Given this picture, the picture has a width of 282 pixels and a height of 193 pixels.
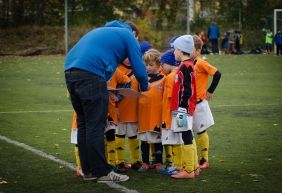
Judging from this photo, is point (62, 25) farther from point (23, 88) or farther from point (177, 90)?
point (177, 90)

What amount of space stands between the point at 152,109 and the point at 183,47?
0.93 metres

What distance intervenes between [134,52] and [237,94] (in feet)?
42.0

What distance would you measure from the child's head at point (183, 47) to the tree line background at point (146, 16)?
43231mm

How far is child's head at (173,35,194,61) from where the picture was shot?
30.3 feet

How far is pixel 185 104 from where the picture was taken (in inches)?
358

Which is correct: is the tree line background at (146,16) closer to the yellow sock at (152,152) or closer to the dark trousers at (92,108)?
the yellow sock at (152,152)

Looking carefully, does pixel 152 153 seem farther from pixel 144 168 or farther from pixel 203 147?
pixel 203 147

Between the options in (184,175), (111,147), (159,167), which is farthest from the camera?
(159,167)

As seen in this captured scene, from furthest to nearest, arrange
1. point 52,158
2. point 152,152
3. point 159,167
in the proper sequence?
point 52,158 → point 152,152 → point 159,167

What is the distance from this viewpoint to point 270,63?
3719 centimetres

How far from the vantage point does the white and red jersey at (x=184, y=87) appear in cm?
909

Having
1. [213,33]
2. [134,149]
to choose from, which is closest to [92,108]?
[134,149]

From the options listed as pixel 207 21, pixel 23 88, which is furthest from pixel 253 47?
pixel 23 88

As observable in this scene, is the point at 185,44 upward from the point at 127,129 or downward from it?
upward
